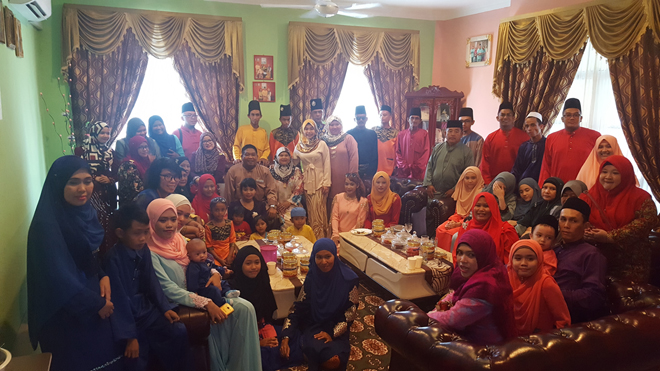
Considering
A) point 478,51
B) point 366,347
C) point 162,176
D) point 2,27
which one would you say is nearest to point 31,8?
point 2,27

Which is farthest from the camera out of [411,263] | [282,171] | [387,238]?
[282,171]

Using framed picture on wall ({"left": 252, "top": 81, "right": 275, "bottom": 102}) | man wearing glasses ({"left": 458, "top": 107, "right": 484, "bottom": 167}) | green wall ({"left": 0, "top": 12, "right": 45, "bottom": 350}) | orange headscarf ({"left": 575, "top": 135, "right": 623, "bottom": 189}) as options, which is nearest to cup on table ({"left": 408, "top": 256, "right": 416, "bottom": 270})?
orange headscarf ({"left": 575, "top": 135, "right": 623, "bottom": 189})

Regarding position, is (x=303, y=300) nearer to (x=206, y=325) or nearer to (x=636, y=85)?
(x=206, y=325)

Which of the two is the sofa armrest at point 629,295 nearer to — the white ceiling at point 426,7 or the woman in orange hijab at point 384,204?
the woman in orange hijab at point 384,204

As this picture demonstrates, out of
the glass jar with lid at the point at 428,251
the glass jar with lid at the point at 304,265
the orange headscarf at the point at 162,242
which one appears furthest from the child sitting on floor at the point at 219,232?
the glass jar with lid at the point at 428,251

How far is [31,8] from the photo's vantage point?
3850mm

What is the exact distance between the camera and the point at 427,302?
145 inches

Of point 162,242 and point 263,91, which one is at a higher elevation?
point 263,91

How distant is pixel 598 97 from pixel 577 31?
0.89 m

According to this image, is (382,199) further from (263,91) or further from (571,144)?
(263,91)

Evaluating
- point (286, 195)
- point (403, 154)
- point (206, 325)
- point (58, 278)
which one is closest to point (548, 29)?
point (403, 154)

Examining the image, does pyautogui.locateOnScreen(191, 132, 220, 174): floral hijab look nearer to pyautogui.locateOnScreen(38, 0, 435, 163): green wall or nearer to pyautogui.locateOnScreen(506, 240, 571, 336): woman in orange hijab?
pyautogui.locateOnScreen(38, 0, 435, 163): green wall

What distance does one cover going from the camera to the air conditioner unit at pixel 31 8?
3488mm

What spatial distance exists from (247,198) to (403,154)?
275 cm
